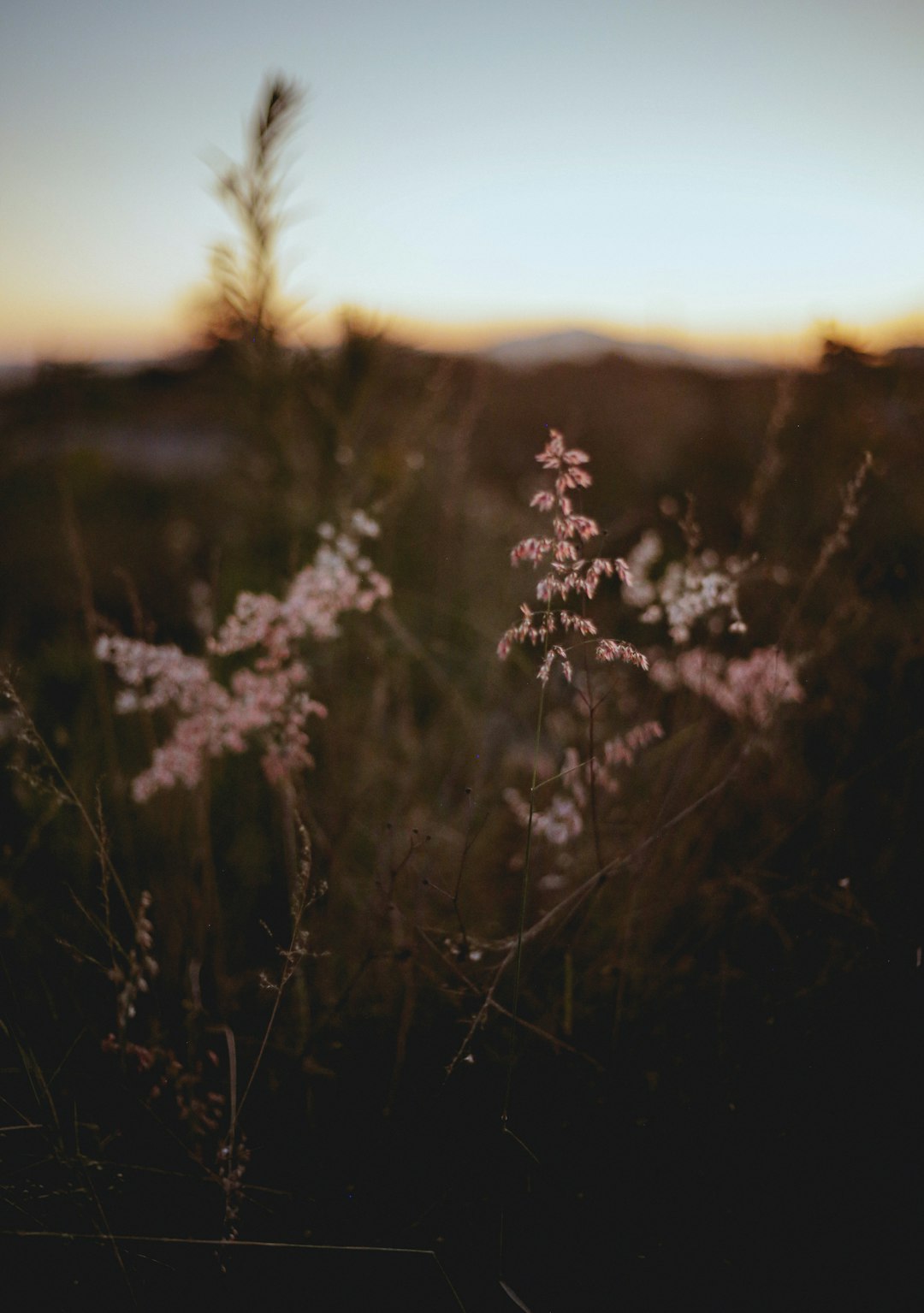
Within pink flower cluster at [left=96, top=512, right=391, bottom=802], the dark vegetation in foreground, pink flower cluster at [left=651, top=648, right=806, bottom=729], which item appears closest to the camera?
the dark vegetation in foreground

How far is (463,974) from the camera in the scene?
48.9 inches

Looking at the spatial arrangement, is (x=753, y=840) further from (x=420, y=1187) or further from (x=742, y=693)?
(x=420, y=1187)

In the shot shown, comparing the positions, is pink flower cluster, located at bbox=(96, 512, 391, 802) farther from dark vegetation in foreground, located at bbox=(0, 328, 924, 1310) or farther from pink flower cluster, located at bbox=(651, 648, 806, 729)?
pink flower cluster, located at bbox=(651, 648, 806, 729)

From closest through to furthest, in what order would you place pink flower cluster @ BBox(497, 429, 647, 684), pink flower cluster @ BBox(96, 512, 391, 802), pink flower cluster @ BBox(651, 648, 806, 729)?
1. pink flower cluster @ BBox(497, 429, 647, 684)
2. pink flower cluster @ BBox(96, 512, 391, 802)
3. pink flower cluster @ BBox(651, 648, 806, 729)

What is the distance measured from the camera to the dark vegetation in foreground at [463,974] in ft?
4.26

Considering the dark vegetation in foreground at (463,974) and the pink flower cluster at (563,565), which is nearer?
the pink flower cluster at (563,565)

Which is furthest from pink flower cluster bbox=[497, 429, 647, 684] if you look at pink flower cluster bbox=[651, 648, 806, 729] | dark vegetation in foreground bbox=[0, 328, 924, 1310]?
pink flower cluster bbox=[651, 648, 806, 729]

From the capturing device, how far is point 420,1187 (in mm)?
1408

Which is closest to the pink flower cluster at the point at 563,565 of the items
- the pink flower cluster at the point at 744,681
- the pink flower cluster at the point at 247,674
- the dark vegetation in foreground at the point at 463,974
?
the dark vegetation in foreground at the point at 463,974

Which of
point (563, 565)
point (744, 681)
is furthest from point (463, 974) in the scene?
point (744, 681)

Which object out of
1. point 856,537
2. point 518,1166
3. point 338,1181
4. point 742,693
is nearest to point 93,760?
point 338,1181

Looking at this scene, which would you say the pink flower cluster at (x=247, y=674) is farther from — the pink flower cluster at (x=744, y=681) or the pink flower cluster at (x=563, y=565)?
the pink flower cluster at (x=744, y=681)

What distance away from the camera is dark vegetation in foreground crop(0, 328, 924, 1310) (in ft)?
4.26

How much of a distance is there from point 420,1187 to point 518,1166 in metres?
0.18
